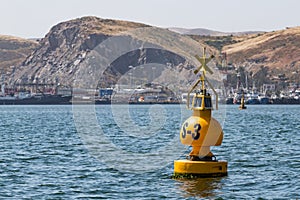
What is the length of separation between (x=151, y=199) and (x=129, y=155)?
74.7 ft

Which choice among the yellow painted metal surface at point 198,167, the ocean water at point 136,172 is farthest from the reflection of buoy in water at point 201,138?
the ocean water at point 136,172

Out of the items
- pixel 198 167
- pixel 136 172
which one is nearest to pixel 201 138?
pixel 198 167

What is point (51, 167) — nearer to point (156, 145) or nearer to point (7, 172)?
point (7, 172)

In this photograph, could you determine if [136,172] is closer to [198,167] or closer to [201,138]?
[198,167]

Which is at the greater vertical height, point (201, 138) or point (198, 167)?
point (201, 138)

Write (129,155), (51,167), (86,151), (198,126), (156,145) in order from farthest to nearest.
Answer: (156,145) < (86,151) < (129,155) < (51,167) < (198,126)

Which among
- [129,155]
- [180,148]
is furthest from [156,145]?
[129,155]

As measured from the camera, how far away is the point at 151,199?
1511 inches

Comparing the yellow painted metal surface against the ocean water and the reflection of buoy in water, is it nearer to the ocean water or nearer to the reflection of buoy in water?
the reflection of buoy in water

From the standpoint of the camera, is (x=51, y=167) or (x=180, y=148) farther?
(x=180, y=148)

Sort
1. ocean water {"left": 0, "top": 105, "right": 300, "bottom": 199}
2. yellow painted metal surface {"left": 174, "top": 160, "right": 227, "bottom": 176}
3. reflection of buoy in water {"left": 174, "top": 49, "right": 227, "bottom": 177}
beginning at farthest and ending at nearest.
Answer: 1. yellow painted metal surface {"left": 174, "top": 160, "right": 227, "bottom": 176}
2. reflection of buoy in water {"left": 174, "top": 49, "right": 227, "bottom": 177}
3. ocean water {"left": 0, "top": 105, "right": 300, "bottom": 199}

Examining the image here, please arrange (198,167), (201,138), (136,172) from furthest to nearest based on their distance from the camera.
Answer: (136,172) → (198,167) → (201,138)

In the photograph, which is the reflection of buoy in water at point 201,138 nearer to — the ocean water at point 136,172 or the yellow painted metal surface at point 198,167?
the yellow painted metal surface at point 198,167

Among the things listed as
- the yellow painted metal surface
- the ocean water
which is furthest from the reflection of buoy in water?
the ocean water
